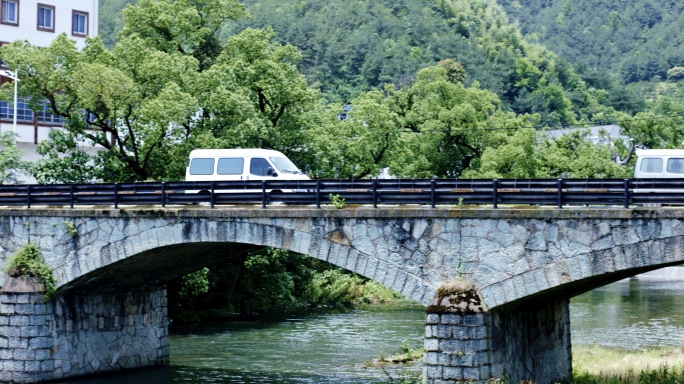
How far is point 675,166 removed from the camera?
38.7 meters

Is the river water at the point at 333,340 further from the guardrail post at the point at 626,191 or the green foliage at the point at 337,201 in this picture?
the guardrail post at the point at 626,191

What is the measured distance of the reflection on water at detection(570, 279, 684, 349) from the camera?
43.4 meters

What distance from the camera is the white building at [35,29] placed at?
208 ft

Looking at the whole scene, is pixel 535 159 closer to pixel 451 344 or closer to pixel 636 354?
pixel 636 354

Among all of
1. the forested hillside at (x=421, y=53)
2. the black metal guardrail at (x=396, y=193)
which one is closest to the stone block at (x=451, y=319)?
the black metal guardrail at (x=396, y=193)

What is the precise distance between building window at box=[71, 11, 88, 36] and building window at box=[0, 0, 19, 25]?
434 centimetres

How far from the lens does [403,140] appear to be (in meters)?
69.6

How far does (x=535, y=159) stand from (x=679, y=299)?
15.0 metres

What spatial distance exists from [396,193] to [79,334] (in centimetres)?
1340

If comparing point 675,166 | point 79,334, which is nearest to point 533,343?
point 675,166

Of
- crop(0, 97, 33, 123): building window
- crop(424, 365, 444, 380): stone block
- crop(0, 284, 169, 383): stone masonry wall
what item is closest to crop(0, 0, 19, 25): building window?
crop(0, 97, 33, 123): building window

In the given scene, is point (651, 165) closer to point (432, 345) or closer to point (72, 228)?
point (432, 345)

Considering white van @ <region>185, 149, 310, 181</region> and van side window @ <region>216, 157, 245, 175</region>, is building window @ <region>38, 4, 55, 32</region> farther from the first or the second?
van side window @ <region>216, 157, 245, 175</region>

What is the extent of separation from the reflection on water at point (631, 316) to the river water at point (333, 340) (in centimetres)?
4
